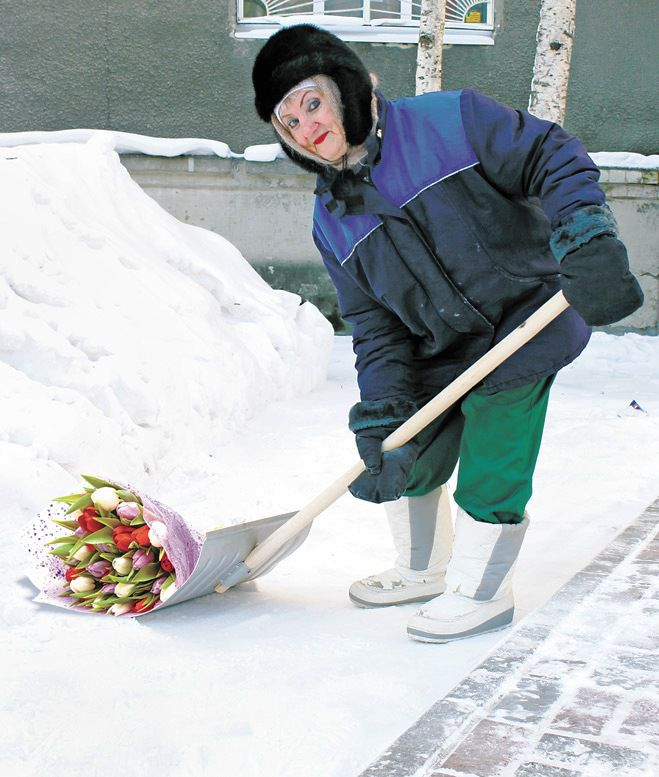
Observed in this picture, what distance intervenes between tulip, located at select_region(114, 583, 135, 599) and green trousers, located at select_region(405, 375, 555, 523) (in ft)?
3.17

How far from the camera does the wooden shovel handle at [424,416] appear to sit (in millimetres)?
2582

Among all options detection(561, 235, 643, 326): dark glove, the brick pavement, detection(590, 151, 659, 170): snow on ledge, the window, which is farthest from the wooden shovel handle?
the window

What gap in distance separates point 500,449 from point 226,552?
2.79ft

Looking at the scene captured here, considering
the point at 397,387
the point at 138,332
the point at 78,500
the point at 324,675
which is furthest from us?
the point at 138,332

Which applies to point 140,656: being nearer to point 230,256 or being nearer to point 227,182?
point 230,256

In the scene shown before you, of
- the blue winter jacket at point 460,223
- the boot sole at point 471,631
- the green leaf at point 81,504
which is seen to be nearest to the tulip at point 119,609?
the green leaf at point 81,504

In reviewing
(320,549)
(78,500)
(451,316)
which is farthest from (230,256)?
(451,316)

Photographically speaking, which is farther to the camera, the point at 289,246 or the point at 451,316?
the point at 289,246

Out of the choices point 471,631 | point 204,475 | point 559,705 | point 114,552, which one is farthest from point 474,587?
point 204,475

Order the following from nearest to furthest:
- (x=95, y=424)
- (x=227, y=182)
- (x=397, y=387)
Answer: (x=397, y=387), (x=95, y=424), (x=227, y=182)

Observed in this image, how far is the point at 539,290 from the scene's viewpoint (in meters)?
2.75

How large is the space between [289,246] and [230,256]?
1.86 meters

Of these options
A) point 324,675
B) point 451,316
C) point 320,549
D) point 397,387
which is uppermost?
point 451,316

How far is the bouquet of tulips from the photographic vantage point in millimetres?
2936
